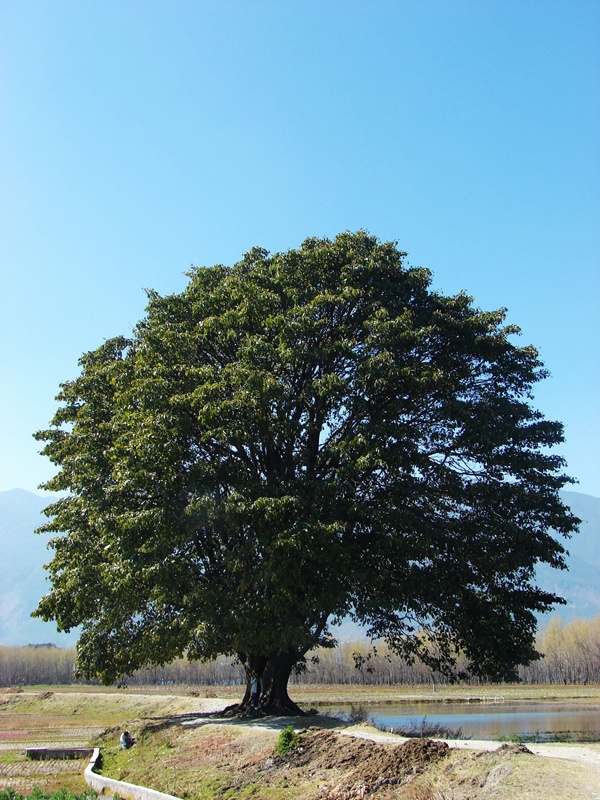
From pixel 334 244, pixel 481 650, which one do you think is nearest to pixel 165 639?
pixel 481 650

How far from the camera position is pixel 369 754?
13594mm

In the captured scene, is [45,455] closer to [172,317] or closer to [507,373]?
[172,317]

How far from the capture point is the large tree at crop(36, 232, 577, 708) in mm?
20641

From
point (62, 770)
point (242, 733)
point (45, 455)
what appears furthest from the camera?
point (45, 455)

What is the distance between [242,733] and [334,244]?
16.6 meters

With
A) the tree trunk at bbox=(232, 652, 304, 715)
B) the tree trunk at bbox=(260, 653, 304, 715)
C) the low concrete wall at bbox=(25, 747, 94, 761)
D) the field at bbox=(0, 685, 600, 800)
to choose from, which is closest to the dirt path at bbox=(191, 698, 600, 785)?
the field at bbox=(0, 685, 600, 800)

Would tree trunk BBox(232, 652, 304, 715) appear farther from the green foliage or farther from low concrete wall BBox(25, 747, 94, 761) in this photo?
the green foliage

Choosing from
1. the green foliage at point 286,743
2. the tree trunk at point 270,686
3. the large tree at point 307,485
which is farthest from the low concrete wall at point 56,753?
the green foliage at point 286,743

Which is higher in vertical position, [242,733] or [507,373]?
[507,373]

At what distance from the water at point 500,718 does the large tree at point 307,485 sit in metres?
9.29

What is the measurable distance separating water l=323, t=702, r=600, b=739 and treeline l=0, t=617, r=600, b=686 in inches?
1997

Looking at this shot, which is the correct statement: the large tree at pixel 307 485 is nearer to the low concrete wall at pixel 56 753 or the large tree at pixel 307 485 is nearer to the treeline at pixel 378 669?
the low concrete wall at pixel 56 753

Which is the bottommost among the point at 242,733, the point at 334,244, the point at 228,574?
the point at 242,733

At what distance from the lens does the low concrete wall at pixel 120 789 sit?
47.0 feet
